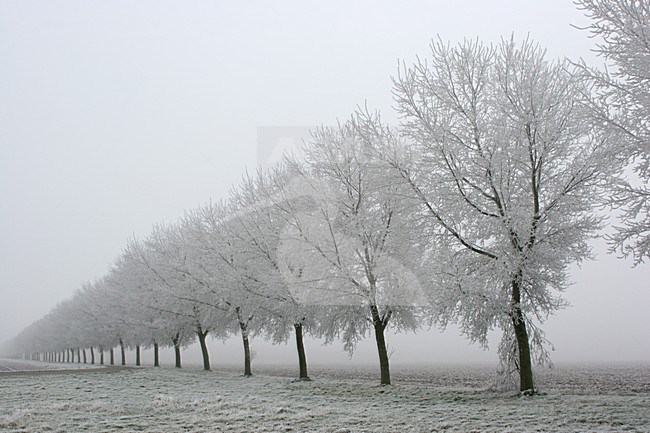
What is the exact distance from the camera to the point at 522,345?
49.7 ft

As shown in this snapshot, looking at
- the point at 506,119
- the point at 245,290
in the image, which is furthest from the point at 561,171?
the point at 245,290

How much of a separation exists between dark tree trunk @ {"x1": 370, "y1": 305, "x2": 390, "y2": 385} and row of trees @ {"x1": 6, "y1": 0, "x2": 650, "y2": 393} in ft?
0.20

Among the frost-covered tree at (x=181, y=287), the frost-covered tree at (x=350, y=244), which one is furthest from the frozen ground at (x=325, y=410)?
the frost-covered tree at (x=181, y=287)

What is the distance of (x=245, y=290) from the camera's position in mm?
25938

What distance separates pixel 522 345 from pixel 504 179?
502 cm

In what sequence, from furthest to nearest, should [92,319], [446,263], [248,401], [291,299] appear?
1. [92,319]
2. [291,299]
3. [248,401]
4. [446,263]

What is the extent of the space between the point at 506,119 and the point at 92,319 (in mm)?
51557

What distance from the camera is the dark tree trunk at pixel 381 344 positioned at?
20.3 metres

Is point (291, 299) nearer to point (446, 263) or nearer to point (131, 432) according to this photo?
point (446, 263)

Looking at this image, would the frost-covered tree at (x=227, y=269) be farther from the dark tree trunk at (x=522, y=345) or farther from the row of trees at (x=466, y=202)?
the dark tree trunk at (x=522, y=345)

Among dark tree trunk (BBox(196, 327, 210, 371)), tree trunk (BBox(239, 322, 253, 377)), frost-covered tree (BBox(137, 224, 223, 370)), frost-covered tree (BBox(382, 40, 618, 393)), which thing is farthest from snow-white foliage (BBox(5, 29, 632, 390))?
dark tree trunk (BBox(196, 327, 210, 371))

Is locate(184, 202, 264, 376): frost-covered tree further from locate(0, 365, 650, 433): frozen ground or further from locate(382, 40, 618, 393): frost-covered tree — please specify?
locate(382, 40, 618, 393): frost-covered tree

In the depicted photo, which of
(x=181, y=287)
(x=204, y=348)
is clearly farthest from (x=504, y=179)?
(x=204, y=348)

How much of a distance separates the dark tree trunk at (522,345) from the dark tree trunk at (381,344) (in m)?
6.24
